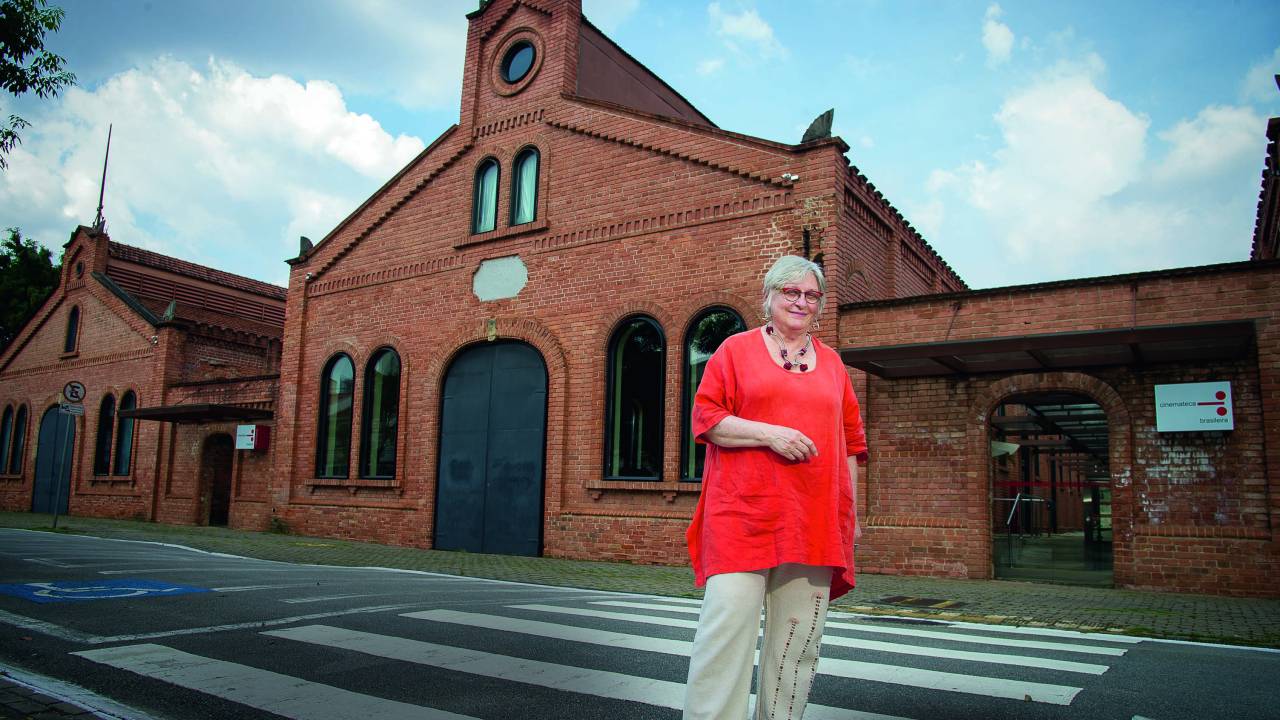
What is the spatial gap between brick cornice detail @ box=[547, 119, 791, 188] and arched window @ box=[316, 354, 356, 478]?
7.22 metres

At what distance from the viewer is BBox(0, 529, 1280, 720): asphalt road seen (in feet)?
13.3

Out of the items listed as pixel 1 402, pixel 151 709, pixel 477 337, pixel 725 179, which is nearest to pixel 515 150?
pixel 477 337

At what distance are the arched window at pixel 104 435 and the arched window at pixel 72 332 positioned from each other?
3.00 m

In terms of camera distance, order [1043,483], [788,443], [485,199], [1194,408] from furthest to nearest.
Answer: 1. [485,199]
2. [1043,483]
3. [1194,408]
4. [788,443]

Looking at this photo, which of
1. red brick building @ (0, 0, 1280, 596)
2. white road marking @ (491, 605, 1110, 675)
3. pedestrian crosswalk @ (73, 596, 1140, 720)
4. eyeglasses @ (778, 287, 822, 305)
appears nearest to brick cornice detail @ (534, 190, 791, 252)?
red brick building @ (0, 0, 1280, 596)

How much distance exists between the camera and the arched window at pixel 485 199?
18.0m

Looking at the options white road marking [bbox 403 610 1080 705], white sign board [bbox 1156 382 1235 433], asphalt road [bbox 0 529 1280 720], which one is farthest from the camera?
white sign board [bbox 1156 382 1235 433]

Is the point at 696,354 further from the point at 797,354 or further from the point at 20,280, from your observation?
the point at 20,280

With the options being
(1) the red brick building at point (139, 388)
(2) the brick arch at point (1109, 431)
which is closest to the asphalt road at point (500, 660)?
(2) the brick arch at point (1109, 431)

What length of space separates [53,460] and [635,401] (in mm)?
22749

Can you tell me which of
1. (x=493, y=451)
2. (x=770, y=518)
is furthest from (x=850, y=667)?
(x=493, y=451)

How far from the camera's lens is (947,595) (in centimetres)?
1019

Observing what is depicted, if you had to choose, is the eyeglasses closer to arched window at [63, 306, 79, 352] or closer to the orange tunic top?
the orange tunic top

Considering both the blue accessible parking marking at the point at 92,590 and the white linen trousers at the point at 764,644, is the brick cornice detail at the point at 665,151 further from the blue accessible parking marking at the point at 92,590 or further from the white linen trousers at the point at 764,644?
Answer: the white linen trousers at the point at 764,644
